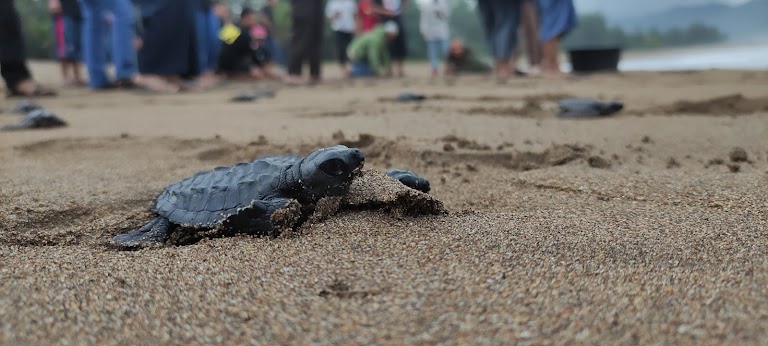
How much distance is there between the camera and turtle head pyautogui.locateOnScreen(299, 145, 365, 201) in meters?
1.56

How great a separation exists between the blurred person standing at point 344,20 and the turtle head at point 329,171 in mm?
7397

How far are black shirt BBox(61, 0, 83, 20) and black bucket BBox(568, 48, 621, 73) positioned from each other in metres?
5.34

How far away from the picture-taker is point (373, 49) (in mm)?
8312

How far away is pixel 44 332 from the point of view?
94cm

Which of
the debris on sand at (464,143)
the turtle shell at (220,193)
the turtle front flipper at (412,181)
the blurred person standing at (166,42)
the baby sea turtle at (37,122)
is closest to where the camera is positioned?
the turtle shell at (220,193)

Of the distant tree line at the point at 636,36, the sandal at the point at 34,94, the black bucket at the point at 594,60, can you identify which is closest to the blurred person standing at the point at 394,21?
the black bucket at the point at 594,60

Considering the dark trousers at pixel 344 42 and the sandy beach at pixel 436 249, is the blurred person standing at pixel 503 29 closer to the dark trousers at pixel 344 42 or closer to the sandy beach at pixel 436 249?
the dark trousers at pixel 344 42

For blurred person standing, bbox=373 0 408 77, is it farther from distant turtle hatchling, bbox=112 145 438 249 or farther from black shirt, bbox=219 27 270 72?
distant turtle hatchling, bbox=112 145 438 249

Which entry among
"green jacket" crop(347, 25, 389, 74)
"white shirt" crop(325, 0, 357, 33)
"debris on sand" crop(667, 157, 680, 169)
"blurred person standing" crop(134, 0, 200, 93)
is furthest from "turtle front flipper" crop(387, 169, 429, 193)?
"white shirt" crop(325, 0, 357, 33)

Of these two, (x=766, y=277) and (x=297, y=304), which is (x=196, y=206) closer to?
(x=297, y=304)

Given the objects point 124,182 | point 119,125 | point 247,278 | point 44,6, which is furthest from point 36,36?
point 247,278

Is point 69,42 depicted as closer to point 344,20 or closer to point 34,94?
point 34,94

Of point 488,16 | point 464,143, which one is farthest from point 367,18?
point 464,143

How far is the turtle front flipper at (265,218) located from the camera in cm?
149
